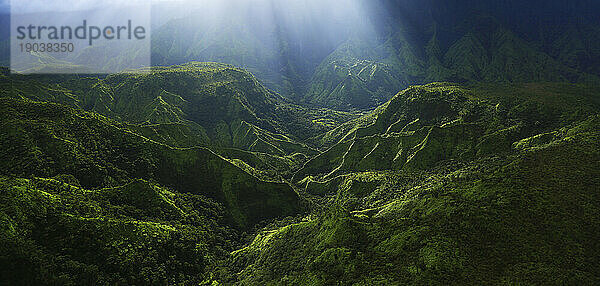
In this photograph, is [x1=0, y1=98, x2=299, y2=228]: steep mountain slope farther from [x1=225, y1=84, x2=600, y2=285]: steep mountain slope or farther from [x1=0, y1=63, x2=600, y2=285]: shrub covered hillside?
[x1=225, y1=84, x2=600, y2=285]: steep mountain slope

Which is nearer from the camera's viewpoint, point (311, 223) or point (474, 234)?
point (474, 234)

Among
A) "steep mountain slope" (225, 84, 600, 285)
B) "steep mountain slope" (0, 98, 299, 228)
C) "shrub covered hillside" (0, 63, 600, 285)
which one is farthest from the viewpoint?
"steep mountain slope" (0, 98, 299, 228)

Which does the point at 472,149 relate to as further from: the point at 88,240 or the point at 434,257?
the point at 88,240

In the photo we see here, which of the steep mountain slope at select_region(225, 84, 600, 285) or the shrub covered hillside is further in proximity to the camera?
the shrub covered hillside

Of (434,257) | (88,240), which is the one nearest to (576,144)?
(434,257)

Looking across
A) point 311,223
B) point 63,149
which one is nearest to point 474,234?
point 311,223

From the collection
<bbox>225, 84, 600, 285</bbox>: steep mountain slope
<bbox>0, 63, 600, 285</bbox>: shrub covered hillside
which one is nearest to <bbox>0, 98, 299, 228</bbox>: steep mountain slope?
<bbox>0, 63, 600, 285</bbox>: shrub covered hillside

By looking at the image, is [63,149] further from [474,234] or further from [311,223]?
[474,234]

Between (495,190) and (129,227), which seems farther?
(129,227)

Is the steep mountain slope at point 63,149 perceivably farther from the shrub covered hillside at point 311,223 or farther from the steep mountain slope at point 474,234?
the steep mountain slope at point 474,234

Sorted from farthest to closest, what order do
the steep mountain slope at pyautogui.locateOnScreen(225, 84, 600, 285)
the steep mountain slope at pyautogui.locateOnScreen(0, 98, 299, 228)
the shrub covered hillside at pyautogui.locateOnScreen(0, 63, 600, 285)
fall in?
the steep mountain slope at pyautogui.locateOnScreen(0, 98, 299, 228) < the shrub covered hillside at pyautogui.locateOnScreen(0, 63, 600, 285) < the steep mountain slope at pyautogui.locateOnScreen(225, 84, 600, 285)

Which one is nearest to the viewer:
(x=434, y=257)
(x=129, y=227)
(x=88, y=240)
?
(x=434, y=257)
